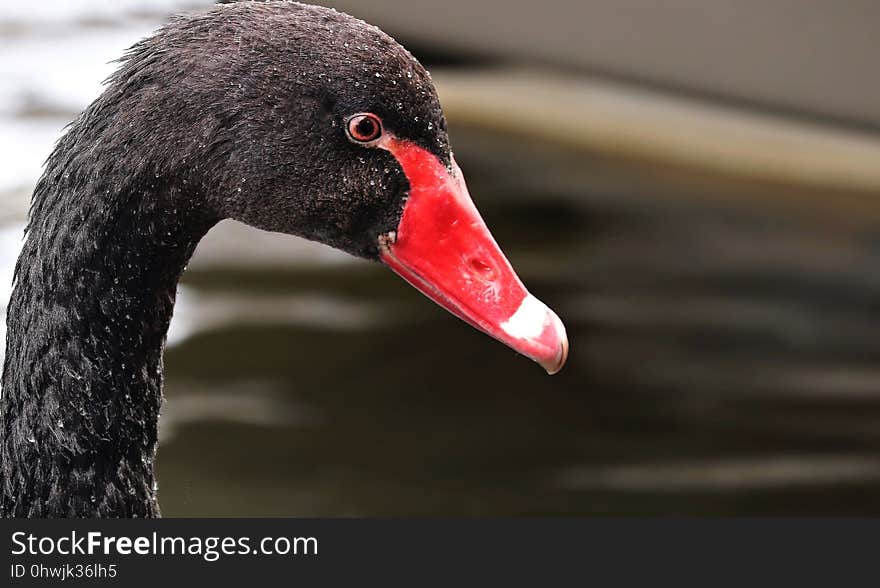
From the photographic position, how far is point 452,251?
113cm

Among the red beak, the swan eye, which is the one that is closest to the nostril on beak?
the red beak

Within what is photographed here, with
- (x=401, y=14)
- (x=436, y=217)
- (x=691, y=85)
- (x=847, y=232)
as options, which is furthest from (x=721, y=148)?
(x=436, y=217)

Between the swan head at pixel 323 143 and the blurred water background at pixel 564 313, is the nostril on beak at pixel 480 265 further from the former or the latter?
the blurred water background at pixel 564 313

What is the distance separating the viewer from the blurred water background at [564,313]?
2082 millimetres

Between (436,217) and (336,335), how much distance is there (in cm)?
123

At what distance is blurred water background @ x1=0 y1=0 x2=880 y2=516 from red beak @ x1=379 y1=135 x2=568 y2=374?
0.93 meters

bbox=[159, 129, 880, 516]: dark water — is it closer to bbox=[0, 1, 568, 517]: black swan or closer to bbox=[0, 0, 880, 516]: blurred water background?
bbox=[0, 0, 880, 516]: blurred water background

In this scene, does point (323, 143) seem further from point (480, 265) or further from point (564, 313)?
point (564, 313)

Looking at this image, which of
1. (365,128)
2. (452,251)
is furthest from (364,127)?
(452,251)

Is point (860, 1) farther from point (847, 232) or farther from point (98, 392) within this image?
point (98, 392)

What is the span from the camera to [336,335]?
2.32 m

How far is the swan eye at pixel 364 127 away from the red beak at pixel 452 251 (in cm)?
1

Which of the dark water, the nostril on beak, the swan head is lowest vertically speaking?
the nostril on beak

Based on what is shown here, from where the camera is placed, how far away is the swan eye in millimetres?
1076
